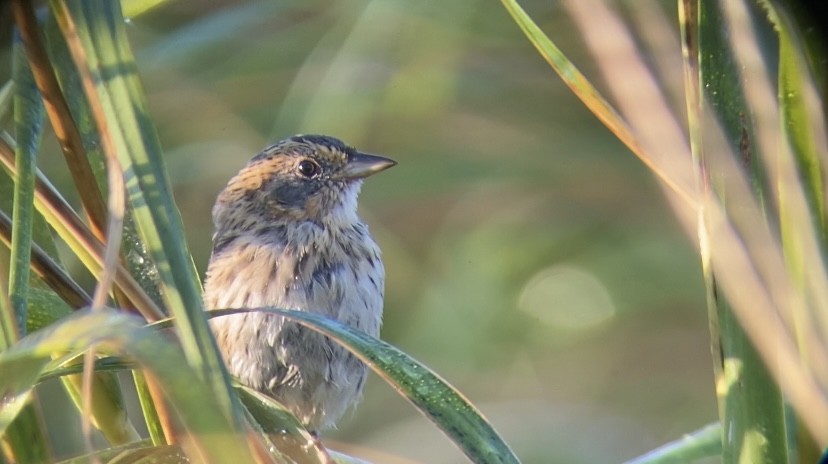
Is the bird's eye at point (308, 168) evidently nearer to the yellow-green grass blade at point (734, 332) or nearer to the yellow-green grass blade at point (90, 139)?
the yellow-green grass blade at point (90, 139)

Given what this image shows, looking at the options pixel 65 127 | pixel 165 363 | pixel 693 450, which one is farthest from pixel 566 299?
pixel 165 363

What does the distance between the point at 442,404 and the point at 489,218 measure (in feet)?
9.50

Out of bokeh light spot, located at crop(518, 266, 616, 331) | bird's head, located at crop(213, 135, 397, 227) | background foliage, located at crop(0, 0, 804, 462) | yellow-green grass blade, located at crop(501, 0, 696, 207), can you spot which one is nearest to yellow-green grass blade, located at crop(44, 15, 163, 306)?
yellow-green grass blade, located at crop(501, 0, 696, 207)

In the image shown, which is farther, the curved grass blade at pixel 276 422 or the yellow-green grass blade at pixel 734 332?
the curved grass blade at pixel 276 422

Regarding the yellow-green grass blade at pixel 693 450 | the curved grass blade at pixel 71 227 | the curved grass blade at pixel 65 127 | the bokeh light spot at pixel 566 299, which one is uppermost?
the curved grass blade at pixel 65 127

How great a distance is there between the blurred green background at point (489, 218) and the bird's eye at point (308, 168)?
20.1 inches

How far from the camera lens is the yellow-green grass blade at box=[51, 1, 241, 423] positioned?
119 centimetres

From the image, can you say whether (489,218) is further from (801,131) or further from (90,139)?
(801,131)

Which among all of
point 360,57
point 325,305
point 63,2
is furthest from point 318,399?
point 63,2

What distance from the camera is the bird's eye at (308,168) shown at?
3107mm

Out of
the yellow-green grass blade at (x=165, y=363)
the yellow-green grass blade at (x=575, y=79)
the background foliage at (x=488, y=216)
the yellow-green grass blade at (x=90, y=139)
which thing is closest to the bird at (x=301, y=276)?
the background foliage at (x=488, y=216)

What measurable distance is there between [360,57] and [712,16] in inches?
88.7

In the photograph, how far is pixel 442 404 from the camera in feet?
4.60

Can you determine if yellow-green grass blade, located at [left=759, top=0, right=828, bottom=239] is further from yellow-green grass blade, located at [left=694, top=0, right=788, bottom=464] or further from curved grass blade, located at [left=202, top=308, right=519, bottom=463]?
curved grass blade, located at [left=202, top=308, right=519, bottom=463]
